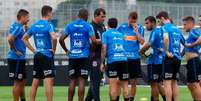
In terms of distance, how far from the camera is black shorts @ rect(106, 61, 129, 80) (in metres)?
15.3

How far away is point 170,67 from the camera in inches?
602

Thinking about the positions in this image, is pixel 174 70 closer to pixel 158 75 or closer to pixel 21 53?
pixel 158 75

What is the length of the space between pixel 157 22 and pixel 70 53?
2442 millimetres

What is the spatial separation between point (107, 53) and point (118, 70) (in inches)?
17.2

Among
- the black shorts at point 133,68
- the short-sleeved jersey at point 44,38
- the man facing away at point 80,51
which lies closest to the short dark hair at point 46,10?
the short-sleeved jersey at point 44,38

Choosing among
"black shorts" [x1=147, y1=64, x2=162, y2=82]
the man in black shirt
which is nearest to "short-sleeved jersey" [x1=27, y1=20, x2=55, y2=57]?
the man in black shirt

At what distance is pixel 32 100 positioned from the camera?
1484cm

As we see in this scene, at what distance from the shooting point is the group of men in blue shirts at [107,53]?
1480cm

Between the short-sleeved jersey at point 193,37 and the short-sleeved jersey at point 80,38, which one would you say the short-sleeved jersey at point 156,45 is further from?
the short-sleeved jersey at point 80,38

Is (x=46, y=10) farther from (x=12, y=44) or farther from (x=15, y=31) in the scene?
(x=12, y=44)

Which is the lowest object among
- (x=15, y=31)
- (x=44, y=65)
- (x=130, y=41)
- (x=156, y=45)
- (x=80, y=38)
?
(x=44, y=65)

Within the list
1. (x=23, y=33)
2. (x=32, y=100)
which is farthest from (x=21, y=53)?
(x=32, y=100)

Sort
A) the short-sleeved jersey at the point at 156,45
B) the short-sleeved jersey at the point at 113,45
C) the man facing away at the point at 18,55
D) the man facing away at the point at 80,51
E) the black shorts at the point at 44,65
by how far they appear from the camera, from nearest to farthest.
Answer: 1. the black shorts at the point at 44,65
2. the man facing away at the point at 80,51
3. the short-sleeved jersey at the point at 113,45
4. the man facing away at the point at 18,55
5. the short-sleeved jersey at the point at 156,45

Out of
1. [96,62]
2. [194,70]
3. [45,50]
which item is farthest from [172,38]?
[45,50]
